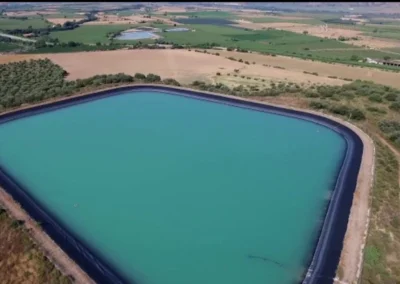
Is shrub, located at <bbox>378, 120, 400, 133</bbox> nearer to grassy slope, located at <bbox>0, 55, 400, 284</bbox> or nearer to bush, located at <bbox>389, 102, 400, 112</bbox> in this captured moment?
grassy slope, located at <bbox>0, 55, 400, 284</bbox>

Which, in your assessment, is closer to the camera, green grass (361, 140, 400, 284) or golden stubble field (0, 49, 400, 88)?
green grass (361, 140, 400, 284)

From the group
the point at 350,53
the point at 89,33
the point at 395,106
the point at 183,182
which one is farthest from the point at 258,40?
the point at 183,182

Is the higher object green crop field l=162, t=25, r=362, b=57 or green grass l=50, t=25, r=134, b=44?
green crop field l=162, t=25, r=362, b=57

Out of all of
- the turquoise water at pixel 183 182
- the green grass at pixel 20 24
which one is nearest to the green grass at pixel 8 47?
the green grass at pixel 20 24

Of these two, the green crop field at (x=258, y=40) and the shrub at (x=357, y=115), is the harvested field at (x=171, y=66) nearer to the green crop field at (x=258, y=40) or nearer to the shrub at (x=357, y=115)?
the shrub at (x=357, y=115)

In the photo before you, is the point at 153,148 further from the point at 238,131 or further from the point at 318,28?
the point at 318,28

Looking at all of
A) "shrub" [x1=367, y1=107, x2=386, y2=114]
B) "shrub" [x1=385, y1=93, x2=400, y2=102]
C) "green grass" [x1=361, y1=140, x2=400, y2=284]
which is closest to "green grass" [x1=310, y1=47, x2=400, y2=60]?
"shrub" [x1=385, y1=93, x2=400, y2=102]

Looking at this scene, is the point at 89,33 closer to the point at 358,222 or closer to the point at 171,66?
the point at 171,66
